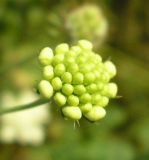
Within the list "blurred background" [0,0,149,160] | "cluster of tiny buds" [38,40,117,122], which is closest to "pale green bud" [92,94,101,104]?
"cluster of tiny buds" [38,40,117,122]

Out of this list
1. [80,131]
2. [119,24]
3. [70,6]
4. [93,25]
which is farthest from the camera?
[119,24]

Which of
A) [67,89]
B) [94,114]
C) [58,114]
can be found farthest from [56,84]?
[58,114]

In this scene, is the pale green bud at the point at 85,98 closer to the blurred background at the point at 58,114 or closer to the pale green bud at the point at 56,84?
the pale green bud at the point at 56,84

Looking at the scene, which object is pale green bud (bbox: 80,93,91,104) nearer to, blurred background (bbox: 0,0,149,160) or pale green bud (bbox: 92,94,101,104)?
pale green bud (bbox: 92,94,101,104)

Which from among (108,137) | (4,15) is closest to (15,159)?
(108,137)

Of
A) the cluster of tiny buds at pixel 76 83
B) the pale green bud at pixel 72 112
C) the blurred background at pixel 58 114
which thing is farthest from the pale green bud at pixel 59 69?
the blurred background at pixel 58 114

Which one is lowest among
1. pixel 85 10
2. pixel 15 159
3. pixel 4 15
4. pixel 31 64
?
pixel 15 159

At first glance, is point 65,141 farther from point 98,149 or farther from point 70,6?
point 70,6

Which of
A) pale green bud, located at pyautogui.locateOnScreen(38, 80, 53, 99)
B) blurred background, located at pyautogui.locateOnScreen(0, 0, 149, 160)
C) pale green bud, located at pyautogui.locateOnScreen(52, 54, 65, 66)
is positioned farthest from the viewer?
blurred background, located at pyautogui.locateOnScreen(0, 0, 149, 160)
